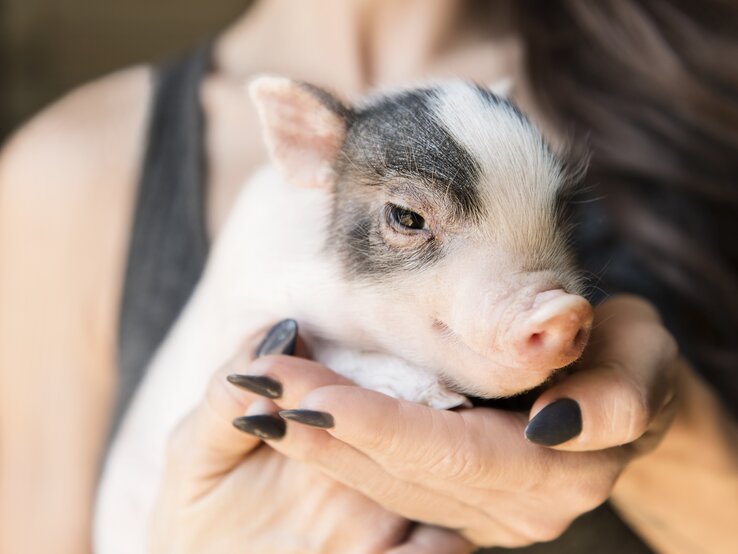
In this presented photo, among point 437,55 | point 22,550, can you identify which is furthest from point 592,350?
point 22,550

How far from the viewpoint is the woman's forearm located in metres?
1.45

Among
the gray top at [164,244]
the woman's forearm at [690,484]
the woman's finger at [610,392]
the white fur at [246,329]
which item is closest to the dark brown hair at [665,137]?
the woman's forearm at [690,484]

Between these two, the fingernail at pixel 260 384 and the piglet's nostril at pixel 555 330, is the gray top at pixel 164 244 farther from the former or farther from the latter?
the piglet's nostril at pixel 555 330

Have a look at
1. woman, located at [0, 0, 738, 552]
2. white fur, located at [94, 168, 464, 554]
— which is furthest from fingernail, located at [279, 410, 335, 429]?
woman, located at [0, 0, 738, 552]

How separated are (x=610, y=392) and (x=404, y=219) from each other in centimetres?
30

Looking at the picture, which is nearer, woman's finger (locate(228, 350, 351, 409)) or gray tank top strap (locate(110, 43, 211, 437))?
woman's finger (locate(228, 350, 351, 409))

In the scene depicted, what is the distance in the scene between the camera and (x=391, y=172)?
3.09 feet

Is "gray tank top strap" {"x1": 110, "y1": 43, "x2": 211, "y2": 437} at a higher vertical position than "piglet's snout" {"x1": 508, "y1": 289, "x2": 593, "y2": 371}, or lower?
higher

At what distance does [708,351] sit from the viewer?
6.08 ft

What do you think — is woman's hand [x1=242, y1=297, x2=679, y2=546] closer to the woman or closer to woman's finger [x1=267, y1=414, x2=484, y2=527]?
woman's finger [x1=267, y1=414, x2=484, y2=527]

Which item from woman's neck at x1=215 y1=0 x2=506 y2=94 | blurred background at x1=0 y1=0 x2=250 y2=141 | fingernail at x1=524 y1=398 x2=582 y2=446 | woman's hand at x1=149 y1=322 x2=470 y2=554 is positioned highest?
blurred background at x1=0 y1=0 x2=250 y2=141

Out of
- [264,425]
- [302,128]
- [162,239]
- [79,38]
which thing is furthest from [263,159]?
[79,38]

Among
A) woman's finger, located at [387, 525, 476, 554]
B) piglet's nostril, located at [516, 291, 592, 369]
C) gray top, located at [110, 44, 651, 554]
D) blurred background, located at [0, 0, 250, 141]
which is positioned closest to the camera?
piglet's nostril, located at [516, 291, 592, 369]

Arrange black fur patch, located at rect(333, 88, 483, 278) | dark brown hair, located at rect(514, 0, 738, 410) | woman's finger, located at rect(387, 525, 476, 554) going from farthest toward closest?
dark brown hair, located at rect(514, 0, 738, 410) < woman's finger, located at rect(387, 525, 476, 554) < black fur patch, located at rect(333, 88, 483, 278)
